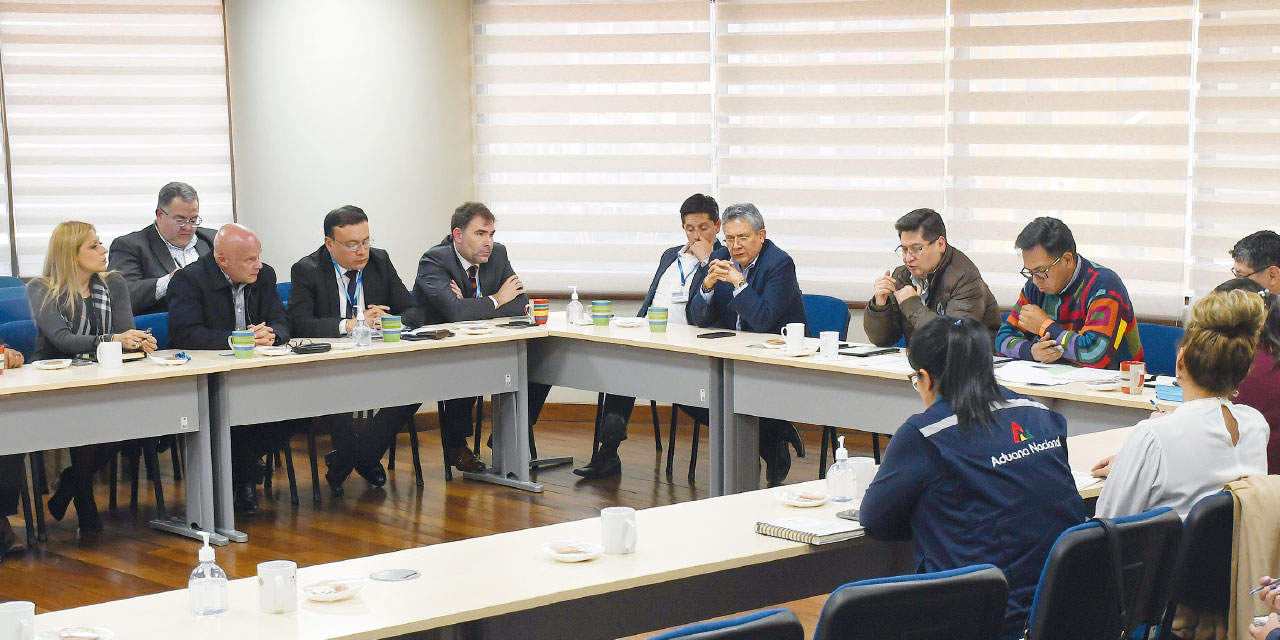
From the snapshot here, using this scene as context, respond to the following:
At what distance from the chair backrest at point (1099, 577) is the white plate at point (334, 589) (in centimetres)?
129

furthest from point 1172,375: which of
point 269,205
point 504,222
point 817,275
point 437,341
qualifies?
point 269,205

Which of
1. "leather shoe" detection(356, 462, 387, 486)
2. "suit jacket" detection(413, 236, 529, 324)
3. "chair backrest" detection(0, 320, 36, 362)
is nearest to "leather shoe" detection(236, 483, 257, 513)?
"leather shoe" detection(356, 462, 387, 486)

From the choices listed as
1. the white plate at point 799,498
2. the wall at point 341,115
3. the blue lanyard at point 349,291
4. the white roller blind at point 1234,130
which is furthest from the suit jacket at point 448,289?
the white roller blind at point 1234,130

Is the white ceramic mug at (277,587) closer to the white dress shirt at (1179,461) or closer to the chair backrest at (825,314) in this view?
the white dress shirt at (1179,461)

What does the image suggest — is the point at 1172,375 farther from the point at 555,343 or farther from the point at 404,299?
the point at 404,299

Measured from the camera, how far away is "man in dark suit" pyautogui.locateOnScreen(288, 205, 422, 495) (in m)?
5.74

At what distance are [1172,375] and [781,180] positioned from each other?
2.72 meters

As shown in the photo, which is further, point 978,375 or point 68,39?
point 68,39

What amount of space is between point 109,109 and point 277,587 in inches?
222

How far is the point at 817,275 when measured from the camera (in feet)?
23.4

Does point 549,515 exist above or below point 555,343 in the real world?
below

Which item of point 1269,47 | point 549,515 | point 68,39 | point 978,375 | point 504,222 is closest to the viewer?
point 978,375

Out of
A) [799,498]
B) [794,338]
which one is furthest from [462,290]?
[799,498]

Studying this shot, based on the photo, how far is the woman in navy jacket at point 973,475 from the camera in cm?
258
